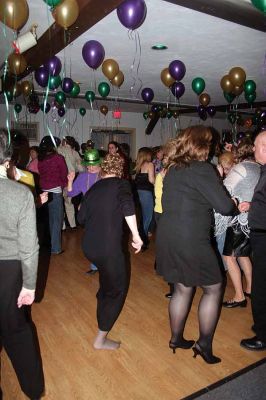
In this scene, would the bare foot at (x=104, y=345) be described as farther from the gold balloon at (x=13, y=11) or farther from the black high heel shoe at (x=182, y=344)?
the gold balloon at (x=13, y=11)

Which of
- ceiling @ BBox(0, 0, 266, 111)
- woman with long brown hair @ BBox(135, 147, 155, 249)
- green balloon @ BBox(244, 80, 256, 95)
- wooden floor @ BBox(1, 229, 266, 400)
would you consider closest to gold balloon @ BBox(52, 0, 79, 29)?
ceiling @ BBox(0, 0, 266, 111)

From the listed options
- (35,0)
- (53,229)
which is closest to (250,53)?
(35,0)

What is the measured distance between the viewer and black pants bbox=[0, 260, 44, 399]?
4.37ft

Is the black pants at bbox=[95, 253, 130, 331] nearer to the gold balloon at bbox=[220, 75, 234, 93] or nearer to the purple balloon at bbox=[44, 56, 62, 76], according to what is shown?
the purple balloon at bbox=[44, 56, 62, 76]

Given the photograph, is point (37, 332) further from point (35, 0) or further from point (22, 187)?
point (35, 0)

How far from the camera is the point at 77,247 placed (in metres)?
4.41

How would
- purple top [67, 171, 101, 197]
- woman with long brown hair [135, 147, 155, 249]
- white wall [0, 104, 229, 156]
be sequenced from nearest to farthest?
1. purple top [67, 171, 101, 197]
2. woman with long brown hair [135, 147, 155, 249]
3. white wall [0, 104, 229, 156]

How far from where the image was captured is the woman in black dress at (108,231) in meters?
1.86

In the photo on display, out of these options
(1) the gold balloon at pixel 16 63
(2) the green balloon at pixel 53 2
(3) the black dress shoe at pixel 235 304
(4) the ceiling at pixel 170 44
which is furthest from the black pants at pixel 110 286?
(1) the gold balloon at pixel 16 63

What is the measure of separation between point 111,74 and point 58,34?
0.89 metres

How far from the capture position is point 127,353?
204cm

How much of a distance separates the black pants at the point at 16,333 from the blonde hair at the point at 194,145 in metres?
1.02

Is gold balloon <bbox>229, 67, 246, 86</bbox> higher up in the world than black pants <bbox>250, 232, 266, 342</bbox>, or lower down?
higher up

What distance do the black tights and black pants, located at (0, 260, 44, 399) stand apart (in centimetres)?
85
